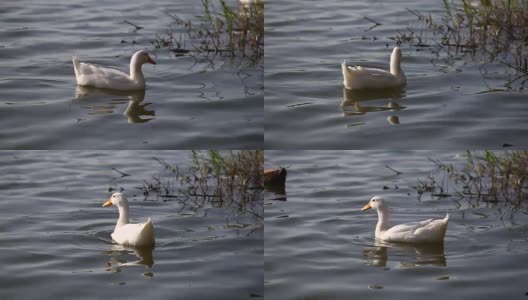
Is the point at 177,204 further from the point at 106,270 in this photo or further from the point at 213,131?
the point at 106,270

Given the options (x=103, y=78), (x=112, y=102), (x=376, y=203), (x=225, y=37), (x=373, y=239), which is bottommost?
(x=373, y=239)

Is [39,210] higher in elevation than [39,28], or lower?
lower

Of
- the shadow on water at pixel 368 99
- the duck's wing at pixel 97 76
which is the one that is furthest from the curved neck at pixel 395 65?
the duck's wing at pixel 97 76

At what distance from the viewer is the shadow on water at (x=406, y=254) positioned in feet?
36.0

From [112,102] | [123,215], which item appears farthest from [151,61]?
[123,215]

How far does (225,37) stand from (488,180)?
385 centimetres

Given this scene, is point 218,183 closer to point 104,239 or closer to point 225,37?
point 104,239

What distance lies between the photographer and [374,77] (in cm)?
1256

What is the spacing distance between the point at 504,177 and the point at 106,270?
15.7 ft

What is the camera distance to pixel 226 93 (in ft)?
41.3

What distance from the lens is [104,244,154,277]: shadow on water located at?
35.2 ft

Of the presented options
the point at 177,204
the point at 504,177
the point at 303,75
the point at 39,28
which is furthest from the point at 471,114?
the point at 39,28

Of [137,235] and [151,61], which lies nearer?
[137,235]

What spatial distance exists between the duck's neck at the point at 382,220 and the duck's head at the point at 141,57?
322 centimetres
